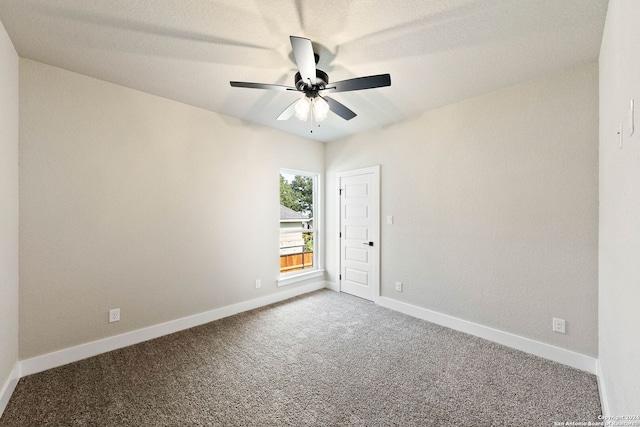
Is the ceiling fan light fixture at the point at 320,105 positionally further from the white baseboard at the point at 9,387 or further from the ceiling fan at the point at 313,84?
the white baseboard at the point at 9,387

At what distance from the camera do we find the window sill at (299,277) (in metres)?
3.93

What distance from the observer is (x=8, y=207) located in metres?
1.88

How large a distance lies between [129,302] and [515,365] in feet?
12.2

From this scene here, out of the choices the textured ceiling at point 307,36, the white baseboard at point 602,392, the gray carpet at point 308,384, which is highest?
the textured ceiling at point 307,36

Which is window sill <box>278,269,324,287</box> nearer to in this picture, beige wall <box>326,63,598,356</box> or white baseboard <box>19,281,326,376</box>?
white baseboard <box>19,281,326,376</box>

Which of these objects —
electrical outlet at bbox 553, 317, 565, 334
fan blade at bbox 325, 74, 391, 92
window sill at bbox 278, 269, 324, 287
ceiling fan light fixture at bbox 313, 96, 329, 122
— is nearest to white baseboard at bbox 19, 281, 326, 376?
window sill at bbox 278, 269, 324, 287

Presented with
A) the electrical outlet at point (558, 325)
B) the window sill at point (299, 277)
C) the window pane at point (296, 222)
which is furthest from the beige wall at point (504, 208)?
the window pane at point (296, 222)

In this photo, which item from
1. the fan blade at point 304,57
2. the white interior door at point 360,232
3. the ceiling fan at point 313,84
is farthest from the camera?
the white interior door at point 360,232

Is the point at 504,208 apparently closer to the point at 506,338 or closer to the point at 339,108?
the point at 506,338

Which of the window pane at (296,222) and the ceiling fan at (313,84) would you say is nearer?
the ceiling fan at (313,84)

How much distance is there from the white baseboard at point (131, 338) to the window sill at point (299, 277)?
17 centimetres

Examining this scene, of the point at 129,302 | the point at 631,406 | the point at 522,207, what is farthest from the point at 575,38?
the point at 129,302

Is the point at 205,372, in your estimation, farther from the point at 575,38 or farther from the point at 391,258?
the point at 575,38

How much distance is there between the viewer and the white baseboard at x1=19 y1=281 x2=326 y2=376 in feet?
7.10
